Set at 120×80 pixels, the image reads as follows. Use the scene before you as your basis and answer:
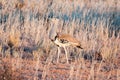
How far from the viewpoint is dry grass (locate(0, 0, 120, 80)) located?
8188 mm

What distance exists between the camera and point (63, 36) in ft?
28.8

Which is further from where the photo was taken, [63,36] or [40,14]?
[40,14]

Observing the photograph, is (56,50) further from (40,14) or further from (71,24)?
(40,14)

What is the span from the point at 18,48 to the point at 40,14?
13.8ft

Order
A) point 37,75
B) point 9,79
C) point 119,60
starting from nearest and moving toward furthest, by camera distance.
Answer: point 9,79 < point 37,75 < point 119,60

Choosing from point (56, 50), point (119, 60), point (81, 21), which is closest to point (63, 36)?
point (56, 50)

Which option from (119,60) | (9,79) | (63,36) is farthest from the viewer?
(119,60)

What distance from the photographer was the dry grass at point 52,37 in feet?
26.9

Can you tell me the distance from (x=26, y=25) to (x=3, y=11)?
236 centimetres

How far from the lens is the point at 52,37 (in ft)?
29.8

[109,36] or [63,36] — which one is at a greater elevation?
[63,36]

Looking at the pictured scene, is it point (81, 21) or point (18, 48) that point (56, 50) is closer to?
point (18, 48)

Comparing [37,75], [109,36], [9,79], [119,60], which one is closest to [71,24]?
[109,36]

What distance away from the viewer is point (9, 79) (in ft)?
22.3
